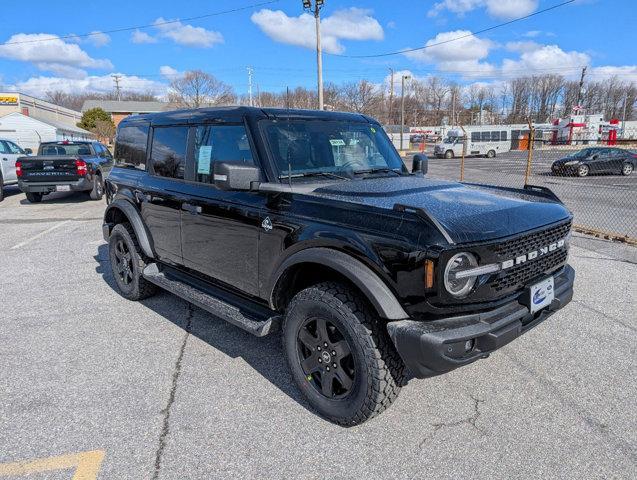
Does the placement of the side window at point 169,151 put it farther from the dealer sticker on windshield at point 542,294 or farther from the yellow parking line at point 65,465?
the dealer sticker on windshield at point 542,294

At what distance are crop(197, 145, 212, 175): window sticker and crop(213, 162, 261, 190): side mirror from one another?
0.68 meters

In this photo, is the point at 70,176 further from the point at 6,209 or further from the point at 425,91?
the point at 425,91

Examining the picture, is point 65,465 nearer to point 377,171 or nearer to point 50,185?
point 377,171

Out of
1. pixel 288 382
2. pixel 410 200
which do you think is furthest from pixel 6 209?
pixel 410 200

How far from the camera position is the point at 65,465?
8.02 ft

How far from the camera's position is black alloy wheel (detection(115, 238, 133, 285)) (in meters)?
4.91

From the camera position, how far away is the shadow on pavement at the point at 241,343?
131 inches

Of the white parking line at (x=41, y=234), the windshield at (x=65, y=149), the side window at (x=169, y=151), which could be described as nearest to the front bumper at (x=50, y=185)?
the windshield at (x=65, y=149)

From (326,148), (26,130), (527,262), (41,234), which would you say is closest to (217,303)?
(326,148)

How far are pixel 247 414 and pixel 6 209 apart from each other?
12.1 metres

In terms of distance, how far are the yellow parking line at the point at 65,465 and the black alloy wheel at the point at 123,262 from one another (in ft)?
8.52

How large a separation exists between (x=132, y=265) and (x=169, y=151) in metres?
1.41

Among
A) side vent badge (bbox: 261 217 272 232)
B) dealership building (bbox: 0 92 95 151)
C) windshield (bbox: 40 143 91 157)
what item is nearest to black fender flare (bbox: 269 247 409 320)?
side vent badge (bbox: 261 217 272 232)

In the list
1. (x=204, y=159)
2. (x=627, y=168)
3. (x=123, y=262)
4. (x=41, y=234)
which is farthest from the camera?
(x=627, y=168)
